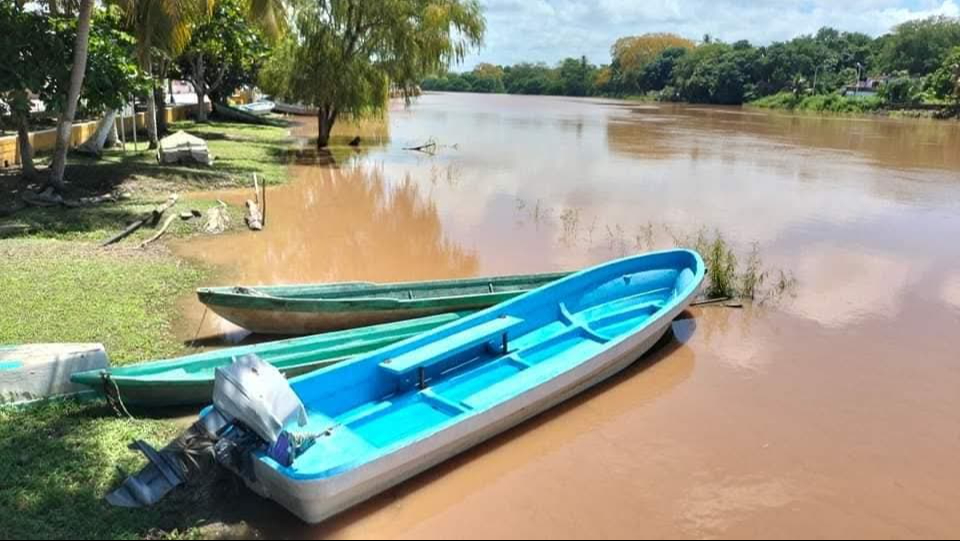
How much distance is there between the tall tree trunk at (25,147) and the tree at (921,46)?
77.1m

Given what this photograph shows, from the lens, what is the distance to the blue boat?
4340 mm

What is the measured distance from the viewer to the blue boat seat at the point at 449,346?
5555 mm

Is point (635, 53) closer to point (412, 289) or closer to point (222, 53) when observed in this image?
point (222, 53)

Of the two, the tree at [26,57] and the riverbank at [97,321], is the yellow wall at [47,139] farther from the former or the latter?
the tree at [26,57]

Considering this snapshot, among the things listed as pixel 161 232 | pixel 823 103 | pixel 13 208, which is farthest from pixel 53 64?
pixel 823 103

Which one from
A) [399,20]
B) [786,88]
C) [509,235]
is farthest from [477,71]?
[509,235]

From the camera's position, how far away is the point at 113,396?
5250 mm

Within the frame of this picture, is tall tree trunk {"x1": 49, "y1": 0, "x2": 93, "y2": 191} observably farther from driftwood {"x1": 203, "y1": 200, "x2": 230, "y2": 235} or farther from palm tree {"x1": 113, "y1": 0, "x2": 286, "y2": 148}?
driftwood {"x1": 203, "y1": 200, "x2": 230, "y2": 235}

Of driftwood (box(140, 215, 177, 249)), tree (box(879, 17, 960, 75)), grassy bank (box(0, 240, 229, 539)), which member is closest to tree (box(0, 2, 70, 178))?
driftwood (box(140, 215, 177, 249))

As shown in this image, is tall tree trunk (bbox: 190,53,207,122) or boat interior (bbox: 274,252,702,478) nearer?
boat interior (bbox: 274,252,702,478)

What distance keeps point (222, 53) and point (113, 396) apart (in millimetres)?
21953

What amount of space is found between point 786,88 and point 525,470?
8633 centimetres

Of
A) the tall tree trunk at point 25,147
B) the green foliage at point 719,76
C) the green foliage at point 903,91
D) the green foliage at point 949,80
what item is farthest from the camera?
the green foliage at point 719,76

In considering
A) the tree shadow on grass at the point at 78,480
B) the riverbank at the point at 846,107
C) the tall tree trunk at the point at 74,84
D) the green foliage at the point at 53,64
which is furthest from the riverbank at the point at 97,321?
the riverbank at the point at 846,107
